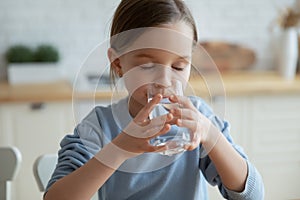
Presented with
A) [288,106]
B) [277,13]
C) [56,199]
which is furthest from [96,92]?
[277,13]

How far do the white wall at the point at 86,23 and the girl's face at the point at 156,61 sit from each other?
1.56m

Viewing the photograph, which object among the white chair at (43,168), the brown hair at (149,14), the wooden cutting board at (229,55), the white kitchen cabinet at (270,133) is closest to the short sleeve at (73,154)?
the brown hair at (149,14)

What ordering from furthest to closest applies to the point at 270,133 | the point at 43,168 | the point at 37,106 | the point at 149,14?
the point at 270,133 → the point at 37,106 → the point at 43,168 → the point at 149,14

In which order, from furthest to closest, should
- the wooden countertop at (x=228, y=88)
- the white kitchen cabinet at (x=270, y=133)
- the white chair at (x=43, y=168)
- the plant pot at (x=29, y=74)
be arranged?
the plant pot at (x=29, y=74)
the white kitchen cabinet at (x=270, y=133)
the wooden countertop at (x=228, y=88)
the white chair at (x=43, y=168)

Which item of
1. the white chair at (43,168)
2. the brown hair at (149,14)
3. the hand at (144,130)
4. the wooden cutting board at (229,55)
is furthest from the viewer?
the wooden cutting board at (229,55)

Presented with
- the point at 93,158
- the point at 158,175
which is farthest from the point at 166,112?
the point at 158,175

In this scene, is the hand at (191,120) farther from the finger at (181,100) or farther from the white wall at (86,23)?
the white wall at (86,23)

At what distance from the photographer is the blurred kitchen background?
1873mm

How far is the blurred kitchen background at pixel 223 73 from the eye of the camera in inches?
73.7

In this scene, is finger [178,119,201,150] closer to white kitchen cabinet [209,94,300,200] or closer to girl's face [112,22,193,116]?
girl's face [112,22,193,116]

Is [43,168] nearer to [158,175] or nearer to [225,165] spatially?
[158,175]

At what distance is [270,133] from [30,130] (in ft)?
3.14

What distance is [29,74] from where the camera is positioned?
2129mm

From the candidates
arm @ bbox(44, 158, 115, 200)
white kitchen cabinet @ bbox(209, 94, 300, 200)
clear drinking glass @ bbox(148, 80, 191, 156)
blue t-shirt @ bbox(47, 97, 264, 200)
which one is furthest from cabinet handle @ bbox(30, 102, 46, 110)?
clear drinking glass @ bbox(148, 80, 191, 156)
